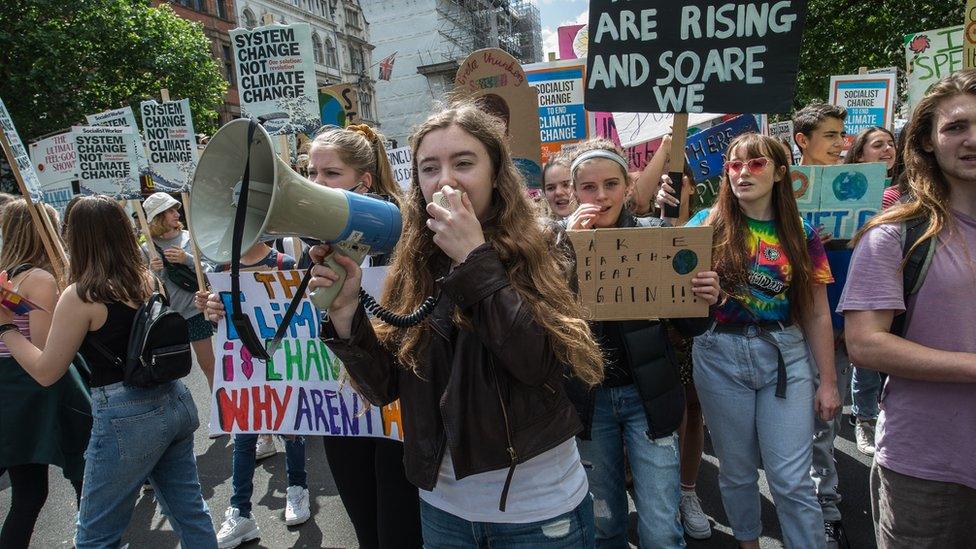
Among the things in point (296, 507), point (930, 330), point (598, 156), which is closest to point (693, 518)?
point (930, 330)

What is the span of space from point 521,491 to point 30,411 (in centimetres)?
285

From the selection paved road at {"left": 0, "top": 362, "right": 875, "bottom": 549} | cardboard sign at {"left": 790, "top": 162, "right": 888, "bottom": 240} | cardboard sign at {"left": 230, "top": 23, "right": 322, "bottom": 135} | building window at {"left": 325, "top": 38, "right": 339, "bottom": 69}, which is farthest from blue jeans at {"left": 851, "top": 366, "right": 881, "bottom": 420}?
building window at {"left": 325, "top": 38, "right": 339, "bottom": 69}

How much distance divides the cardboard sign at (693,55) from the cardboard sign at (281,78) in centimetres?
254

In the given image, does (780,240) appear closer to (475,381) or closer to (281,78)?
(475,381)

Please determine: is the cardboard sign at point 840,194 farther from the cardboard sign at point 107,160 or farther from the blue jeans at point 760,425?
the cardboard sign at point 107,160

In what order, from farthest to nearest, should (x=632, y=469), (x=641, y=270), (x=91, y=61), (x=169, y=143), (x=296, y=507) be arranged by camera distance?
(x=91, y=61)
(x=169, y=143)
(x=296, y=507)
(x=632, y=469)
(x=641, y=270)

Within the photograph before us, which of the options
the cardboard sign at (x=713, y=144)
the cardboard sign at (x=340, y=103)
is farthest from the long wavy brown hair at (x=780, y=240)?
the cardboard sign at (x=340, y=103)

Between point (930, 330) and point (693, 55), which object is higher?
point (693, 55)

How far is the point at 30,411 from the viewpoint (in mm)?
3008

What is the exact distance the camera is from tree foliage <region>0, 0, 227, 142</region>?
16000 mm

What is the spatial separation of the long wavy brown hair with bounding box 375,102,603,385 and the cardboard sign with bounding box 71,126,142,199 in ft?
18.7

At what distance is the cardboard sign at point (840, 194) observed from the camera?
323 centimetres

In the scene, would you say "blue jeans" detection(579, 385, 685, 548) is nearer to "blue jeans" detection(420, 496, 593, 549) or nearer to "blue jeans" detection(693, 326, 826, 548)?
"blue jeans" detection(693, 326, 826, 548)

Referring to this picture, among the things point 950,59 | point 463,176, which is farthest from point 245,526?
point 950,59
